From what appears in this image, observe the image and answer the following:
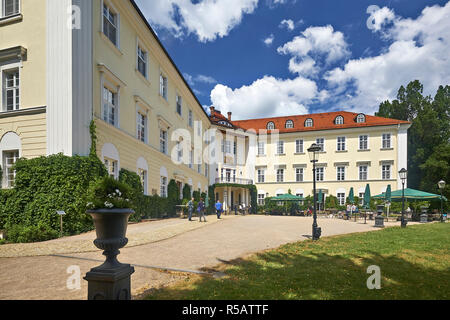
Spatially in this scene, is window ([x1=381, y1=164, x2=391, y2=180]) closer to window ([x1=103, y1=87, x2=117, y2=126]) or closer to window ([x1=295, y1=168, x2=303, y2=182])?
window ([x1=295, y1=168, x2=303, y2=182])

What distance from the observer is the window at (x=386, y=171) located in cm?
3603

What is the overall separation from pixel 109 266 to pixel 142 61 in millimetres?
16923

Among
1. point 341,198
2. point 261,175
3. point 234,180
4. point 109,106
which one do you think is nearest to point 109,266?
point 109,106

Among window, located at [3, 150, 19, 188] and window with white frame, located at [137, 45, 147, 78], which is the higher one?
window with white frame, located at [137, 45, 147, 78]

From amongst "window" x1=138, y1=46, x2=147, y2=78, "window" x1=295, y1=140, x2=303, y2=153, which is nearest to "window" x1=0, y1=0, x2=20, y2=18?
"window" x1=138, y1=46, x2=147, y2=78

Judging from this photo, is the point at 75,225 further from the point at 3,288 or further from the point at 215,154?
the point at 215,154

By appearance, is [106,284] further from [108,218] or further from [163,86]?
[163,86]

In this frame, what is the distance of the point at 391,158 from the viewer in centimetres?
3603

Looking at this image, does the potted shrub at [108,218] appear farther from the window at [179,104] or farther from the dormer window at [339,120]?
the dormer window at [339,120]

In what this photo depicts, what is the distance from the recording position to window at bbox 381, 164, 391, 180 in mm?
36034

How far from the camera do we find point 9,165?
12.5 m

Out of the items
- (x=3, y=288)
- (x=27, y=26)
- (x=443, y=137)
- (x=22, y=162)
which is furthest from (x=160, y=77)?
(x=443, y=137)

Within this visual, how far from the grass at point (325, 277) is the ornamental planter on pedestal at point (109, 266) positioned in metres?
1.02

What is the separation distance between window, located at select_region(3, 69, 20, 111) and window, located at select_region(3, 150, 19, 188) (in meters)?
2.05
